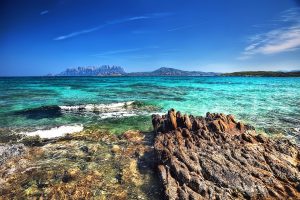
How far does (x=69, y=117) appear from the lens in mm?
21656

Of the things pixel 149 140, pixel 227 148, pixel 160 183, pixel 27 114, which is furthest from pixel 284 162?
pixel 27 114

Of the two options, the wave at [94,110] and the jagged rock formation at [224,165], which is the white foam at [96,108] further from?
the jagged rock formation at [224,165]

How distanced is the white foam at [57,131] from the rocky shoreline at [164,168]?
80.6 inches

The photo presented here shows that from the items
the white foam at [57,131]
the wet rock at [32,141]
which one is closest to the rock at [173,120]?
the white foam at [57,131]

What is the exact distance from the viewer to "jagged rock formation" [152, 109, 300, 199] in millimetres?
7605

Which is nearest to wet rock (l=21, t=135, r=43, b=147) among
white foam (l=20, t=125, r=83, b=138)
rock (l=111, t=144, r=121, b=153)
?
white foam (l=20, t=125, r=83, b=138)

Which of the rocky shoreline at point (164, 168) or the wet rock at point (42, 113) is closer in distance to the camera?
the rocky shoreline at point (164, 168)

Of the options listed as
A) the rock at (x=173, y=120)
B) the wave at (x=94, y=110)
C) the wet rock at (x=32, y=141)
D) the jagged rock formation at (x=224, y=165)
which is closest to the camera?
the jagged rock formation at (x=224, y=165)

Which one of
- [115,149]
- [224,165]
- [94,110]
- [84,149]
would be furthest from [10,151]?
[94,110]

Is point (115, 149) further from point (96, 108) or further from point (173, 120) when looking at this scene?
point (96, 108)

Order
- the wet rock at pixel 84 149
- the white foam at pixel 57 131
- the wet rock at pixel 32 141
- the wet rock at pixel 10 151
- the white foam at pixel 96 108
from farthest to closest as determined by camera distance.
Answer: the white foam at pixel 96 108 → the white foam at pixel 57 131 → the wet rock at pixel 32 141 → the wet rock at pixel 84 149 → the wet rock at pixel 10 151

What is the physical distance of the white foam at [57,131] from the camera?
1538 cm

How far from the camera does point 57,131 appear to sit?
16.3m

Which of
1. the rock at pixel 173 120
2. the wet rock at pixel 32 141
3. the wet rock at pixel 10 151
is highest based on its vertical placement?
the rock at pixel 173 120
